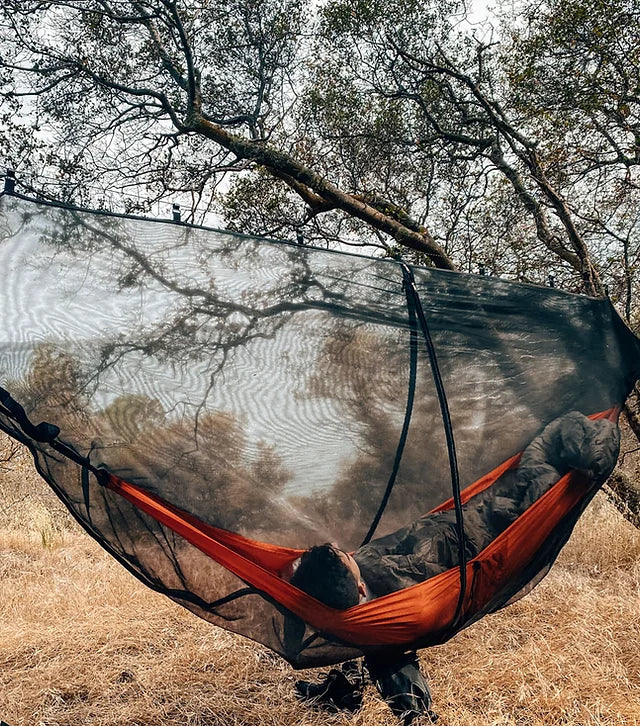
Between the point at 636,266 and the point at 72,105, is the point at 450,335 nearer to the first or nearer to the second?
the point at 636,266

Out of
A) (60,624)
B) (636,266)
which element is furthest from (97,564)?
(636,266)

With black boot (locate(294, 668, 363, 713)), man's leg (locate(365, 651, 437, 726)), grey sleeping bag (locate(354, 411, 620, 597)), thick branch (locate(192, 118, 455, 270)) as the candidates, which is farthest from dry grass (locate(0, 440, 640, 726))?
thick branch (locate(192, 118, 455, 270))

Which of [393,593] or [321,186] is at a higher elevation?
[321,186]

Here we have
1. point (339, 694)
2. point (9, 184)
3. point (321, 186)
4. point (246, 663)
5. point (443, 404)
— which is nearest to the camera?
point (9, 184)

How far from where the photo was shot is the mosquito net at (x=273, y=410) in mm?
1588

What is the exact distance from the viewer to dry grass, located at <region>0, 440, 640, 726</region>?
210 cm

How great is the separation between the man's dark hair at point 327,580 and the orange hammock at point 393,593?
0.02 metres

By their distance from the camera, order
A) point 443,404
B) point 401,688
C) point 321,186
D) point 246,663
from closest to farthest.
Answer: point 401,688, point 443,404, point 246,663, point 321,186

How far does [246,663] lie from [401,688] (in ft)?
2.90

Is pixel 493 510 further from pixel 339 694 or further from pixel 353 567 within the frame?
pixel 339 694

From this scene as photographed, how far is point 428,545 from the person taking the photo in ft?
5.95

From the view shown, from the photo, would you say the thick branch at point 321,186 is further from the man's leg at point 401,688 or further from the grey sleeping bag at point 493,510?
the man's leg at point 401,688

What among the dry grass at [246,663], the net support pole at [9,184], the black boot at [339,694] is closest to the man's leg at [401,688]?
the dry grass at [246,663]

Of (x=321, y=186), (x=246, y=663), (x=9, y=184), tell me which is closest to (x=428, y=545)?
(x=246, y=663)
